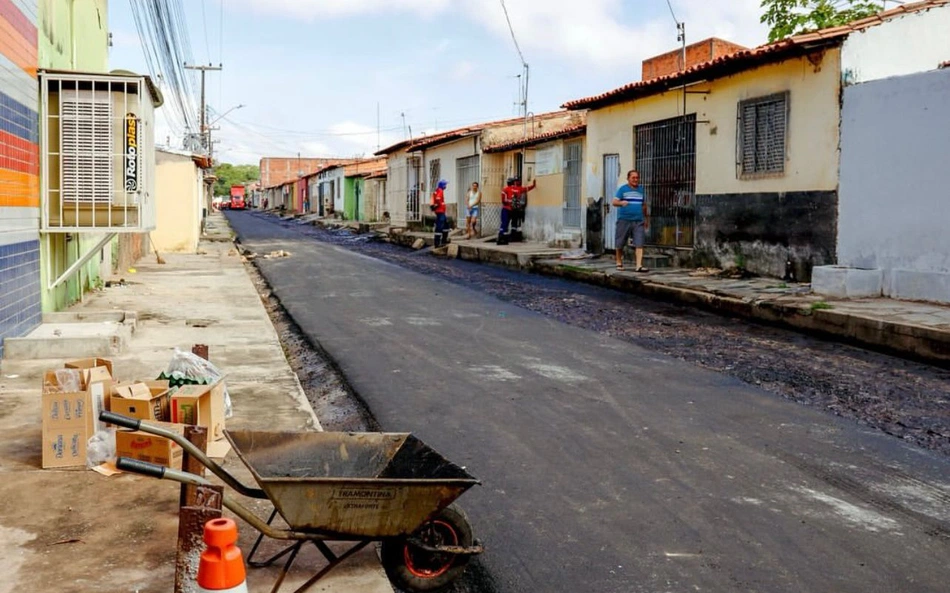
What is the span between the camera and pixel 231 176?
173125mm

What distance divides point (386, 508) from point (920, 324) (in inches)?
327

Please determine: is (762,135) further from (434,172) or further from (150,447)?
(434,172)

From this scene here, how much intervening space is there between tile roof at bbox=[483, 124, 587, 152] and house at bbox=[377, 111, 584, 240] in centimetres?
15

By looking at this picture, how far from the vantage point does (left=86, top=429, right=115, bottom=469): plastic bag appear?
17.4 feet

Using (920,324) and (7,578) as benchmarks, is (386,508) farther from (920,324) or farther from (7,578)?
(920,324)

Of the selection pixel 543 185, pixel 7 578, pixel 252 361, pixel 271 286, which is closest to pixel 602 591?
pixel 7 578

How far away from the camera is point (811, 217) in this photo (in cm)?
1484

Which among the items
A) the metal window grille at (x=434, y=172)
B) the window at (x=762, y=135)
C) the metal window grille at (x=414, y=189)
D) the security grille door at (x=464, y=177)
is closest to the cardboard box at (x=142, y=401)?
the window at (x=762, y=135)

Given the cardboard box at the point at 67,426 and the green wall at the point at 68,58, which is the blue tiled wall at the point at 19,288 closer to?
the green wall at the point at 68,58

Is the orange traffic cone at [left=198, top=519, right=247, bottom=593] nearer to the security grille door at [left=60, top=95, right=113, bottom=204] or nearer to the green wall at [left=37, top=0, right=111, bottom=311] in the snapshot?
the security grille door at [left=60, top=95, right=113, bottom=204]

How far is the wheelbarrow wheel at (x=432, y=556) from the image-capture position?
3.94 m

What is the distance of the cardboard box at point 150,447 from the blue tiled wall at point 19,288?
3643mm

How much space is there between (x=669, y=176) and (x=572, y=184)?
21.3 ft

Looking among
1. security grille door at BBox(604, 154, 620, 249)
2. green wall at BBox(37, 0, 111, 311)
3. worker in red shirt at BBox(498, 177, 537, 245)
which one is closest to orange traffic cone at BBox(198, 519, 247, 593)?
green wall at BBox(37, 0, 111, 311)
